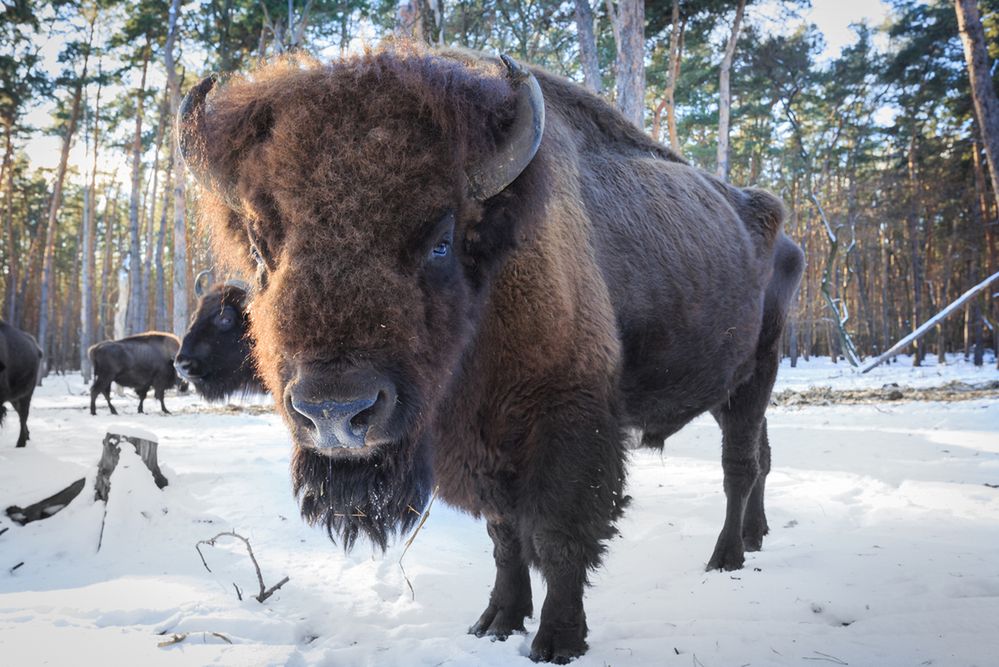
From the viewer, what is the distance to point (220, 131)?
2.04 meters

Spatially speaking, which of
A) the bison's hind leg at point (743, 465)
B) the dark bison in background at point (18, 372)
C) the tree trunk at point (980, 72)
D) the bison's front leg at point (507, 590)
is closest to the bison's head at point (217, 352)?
the dark bison in background at point (18, 372)

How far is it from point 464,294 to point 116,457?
13.6 feet

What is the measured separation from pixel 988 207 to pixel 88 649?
27156 millimetres

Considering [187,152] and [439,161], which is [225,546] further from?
[439,161]

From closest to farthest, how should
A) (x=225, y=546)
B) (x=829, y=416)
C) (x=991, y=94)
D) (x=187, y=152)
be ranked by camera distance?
(x=187, y=152), (x=225, y=546), (x=829, y=416), (x=991, y=94)

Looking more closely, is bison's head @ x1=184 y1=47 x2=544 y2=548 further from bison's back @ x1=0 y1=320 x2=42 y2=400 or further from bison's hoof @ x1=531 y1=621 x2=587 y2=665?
bison's back @ x1=0 y1=320 x2=42 y2=400

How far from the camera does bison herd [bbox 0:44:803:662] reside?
69.2 inches

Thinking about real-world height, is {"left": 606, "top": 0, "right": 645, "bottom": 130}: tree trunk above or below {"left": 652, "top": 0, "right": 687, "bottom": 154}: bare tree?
below

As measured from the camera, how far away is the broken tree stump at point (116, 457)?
4.61 m

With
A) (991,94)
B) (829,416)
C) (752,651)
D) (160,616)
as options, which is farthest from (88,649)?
(991,94)

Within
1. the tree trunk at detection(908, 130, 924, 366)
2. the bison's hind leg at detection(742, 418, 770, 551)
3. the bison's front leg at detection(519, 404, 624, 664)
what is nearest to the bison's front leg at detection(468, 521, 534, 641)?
the bison's front leg at detection(519, 404, 624, 664)

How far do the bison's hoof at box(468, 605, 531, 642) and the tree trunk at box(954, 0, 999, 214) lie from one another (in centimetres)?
1351

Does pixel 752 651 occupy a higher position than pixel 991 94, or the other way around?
pixel 991 94

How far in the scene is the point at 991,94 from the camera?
1125 cm
